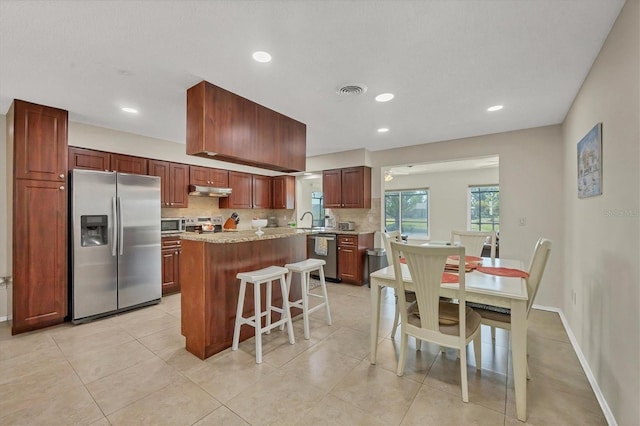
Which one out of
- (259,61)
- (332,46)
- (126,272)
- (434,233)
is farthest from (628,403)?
(434,233)

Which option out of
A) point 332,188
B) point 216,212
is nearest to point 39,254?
point 216,212

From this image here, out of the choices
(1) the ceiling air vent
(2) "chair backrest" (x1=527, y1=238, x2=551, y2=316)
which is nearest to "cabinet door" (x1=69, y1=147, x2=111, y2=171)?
(1) the ceiling air vent

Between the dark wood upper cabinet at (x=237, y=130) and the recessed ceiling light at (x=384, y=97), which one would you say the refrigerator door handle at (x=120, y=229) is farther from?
the recessed ceiling light at (x=384, y=97)

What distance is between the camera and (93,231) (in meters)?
3.42

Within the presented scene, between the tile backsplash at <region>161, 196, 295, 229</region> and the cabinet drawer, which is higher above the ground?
the tile backsplash at <region>161, 196, 295, 229</region>

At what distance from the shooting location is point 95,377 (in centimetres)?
218

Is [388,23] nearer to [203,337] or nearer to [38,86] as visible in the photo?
[203,337]

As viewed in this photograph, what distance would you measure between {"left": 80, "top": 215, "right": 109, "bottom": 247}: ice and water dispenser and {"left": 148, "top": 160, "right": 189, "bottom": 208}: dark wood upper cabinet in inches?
39.3

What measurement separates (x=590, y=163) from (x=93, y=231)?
5.09 meters

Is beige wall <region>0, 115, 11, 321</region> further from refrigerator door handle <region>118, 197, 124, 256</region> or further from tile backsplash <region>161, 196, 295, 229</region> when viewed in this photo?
tile backsplash <region>161, 196, 295, 229</region>

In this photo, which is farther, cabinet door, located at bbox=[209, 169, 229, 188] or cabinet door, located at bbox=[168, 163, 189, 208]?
cabinet door, located at bbox=[209, 169, 229, 188]

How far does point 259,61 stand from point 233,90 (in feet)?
2.00

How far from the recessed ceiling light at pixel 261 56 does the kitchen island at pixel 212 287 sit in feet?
4.79

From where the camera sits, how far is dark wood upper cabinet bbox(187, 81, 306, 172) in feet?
8.28
